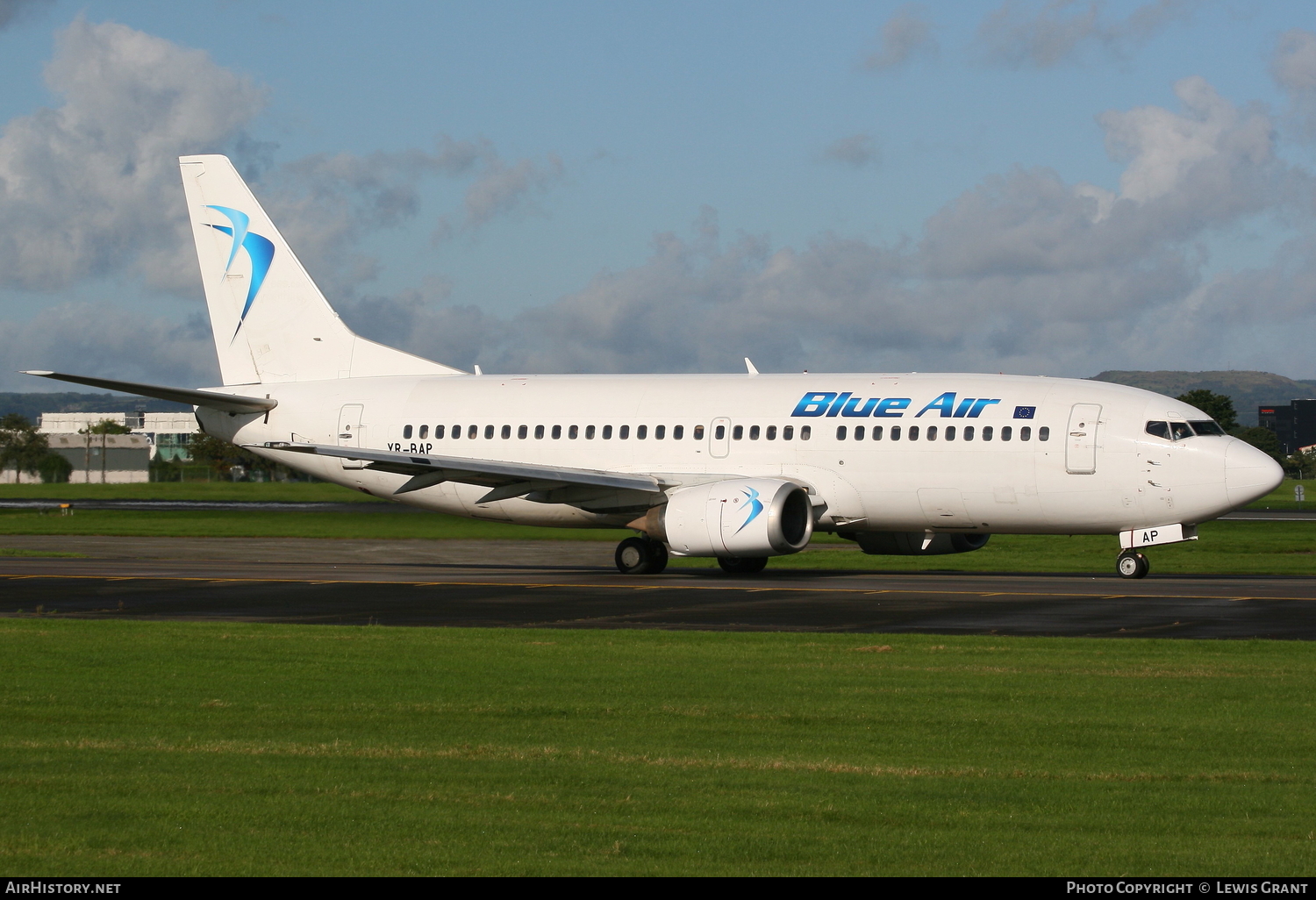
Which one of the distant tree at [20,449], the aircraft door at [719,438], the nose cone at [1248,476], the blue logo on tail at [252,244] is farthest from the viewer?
the distant tree at [20,449]

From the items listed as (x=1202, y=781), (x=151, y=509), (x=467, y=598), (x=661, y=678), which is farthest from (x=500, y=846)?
(x=151, y=509)

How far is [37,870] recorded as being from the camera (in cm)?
741

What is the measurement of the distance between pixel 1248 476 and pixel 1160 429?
182 cm

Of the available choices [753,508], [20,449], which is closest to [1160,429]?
→ [753,508]

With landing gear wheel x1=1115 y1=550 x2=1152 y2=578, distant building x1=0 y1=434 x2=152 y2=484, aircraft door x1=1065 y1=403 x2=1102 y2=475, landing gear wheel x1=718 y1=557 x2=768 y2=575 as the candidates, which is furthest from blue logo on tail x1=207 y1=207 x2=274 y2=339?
distant building x1=0 y1=434 x2=152 y2=484

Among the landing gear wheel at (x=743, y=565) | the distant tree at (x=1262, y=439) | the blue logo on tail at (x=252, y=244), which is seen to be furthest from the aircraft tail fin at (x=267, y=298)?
the distant tree at (x=1262, y=439)

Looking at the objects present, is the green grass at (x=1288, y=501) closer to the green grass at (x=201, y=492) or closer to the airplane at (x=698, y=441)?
the airplane at (x=698, y=441)

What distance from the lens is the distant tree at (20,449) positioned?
105 metres

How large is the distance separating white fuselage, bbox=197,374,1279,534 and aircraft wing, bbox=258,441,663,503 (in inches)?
28.4

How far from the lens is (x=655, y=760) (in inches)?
408

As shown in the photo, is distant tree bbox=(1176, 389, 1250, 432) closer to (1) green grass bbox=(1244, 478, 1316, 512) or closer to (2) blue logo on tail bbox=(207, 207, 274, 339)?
(1) green grass bbox=(1244, 478, 1316, 512)

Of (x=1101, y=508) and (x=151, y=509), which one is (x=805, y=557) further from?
(x=151, y=509)

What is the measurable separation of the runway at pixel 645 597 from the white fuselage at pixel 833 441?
1438mm

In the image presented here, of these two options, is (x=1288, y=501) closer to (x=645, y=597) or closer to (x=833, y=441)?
(x=833, y=441)
